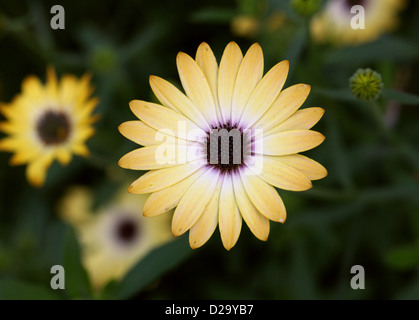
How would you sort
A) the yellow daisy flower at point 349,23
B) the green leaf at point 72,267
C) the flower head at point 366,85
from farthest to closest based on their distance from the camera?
the yellow daisy flower at point 349,23, the green leaf at point 72,267, the flower head at point 366,85

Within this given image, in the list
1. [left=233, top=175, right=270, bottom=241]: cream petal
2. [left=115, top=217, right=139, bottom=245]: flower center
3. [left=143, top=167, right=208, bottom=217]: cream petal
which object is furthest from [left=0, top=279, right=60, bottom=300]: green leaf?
[left=115, top=217, right=139, bottom=245]: flower center

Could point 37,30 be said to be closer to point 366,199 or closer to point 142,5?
point 142,5

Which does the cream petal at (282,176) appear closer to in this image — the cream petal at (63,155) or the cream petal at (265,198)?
the cream petal at (265,198)

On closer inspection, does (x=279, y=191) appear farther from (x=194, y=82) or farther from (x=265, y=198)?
(x=194, y=82)

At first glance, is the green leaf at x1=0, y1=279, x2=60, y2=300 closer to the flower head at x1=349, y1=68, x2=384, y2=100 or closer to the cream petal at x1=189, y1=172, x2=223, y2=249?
the cream petal at x1=189, y1=172, x2=223, y2=249

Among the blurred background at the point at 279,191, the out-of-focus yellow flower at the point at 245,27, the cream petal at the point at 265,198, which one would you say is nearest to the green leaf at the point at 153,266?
the blurred background at the point at 279,191

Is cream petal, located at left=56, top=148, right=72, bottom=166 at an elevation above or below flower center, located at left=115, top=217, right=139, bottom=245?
above

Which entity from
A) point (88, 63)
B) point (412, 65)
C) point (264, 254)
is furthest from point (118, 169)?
point (412, 65)

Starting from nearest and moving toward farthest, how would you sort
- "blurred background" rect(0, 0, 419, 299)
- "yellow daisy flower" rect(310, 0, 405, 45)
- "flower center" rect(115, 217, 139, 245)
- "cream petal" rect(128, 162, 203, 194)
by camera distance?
"cream petal" rect(128, 162, 203, 194), "blurred background" rect(0, 0, 419, 299), "yellow daisy flower" rect(310, 0, 405, 45), "flower center" rect(115, 217, 139, 245)
